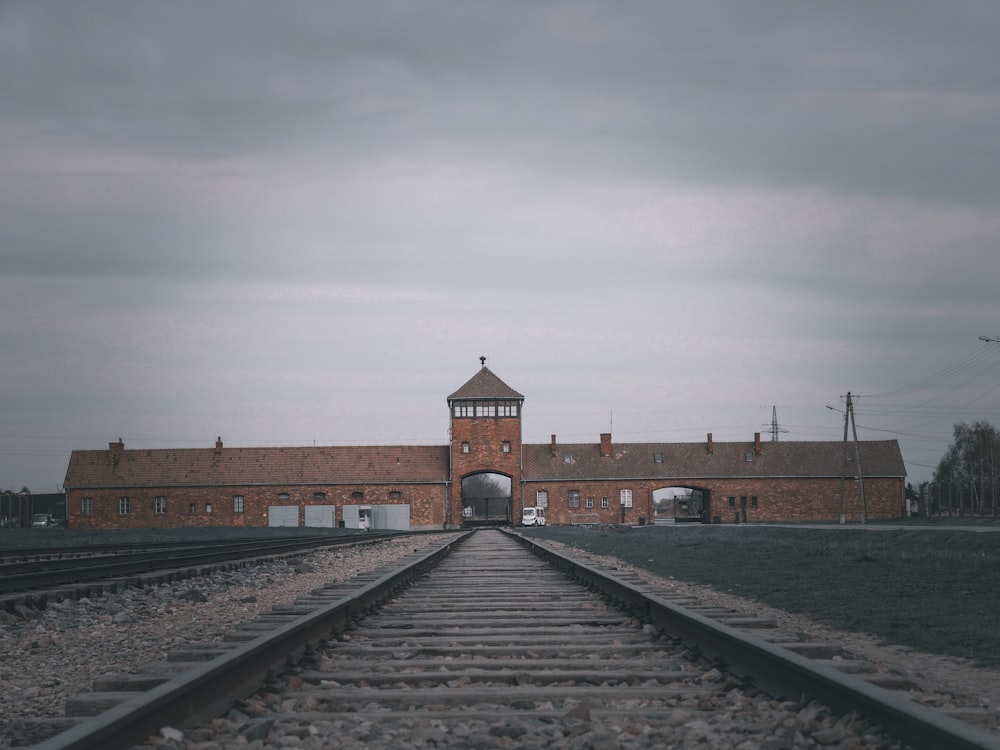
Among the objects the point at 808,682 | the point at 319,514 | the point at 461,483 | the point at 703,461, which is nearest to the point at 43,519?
the point at 319,514

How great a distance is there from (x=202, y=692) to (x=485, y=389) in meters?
64.9

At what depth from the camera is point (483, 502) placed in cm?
11575

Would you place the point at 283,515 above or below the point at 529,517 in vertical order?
above

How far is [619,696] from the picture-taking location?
4496 millimetres

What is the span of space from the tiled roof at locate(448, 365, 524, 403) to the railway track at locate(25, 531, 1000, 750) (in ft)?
201

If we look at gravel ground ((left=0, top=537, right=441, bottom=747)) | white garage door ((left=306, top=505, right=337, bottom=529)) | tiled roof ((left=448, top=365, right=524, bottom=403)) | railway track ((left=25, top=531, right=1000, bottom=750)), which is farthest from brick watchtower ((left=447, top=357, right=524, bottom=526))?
railway track ((left=25, top=531, right=1000, bottom=750))

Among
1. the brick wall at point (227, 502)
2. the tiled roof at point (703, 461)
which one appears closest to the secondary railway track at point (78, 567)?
the brick wall at point (227, 502)

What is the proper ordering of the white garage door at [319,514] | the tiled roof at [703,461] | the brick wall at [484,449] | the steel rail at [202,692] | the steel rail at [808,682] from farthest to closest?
the tiled roof at [703,461] < the brick wall at [484,449] < the white garage door at [319,514] < the steel rail at [202,692] < the steel rail at [808,682]

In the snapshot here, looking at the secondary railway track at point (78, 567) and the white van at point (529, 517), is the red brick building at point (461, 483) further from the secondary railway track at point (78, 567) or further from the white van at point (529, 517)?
the secondary railway track at point (78, 567)

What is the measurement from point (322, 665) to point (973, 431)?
11216 cm

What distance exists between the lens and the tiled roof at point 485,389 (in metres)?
68.6

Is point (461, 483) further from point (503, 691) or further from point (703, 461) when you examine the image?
point (503, 691)

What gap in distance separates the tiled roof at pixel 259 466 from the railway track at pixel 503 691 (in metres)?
61.2

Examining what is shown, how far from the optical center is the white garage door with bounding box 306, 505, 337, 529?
67.0m
